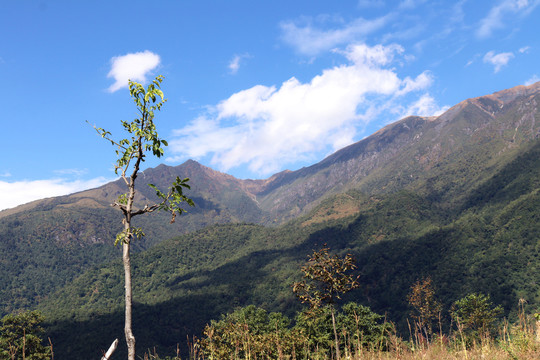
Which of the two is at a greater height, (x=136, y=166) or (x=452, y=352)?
(x=136, y=166)

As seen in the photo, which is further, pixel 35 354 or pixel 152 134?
pixel 35 354

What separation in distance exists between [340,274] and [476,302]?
271ft

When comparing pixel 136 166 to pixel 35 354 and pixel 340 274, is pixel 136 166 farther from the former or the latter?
pixel 35 354

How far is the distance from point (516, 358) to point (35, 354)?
74.9m

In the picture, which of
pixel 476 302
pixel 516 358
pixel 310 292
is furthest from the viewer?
pixel 476 302

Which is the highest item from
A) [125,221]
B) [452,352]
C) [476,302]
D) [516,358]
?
[125,221]

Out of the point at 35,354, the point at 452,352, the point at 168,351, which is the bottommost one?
the point at 168,351

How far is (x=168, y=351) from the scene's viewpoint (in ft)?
623

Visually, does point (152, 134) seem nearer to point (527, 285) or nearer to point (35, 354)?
point (35, 354)

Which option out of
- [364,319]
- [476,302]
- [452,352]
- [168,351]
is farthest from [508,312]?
[452,352]

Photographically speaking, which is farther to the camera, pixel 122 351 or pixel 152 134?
pixel 122 351

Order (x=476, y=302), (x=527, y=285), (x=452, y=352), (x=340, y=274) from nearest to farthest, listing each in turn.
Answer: (x=452, y=352), (x=340, y=274), (x=476, y=302), (x=527, y=285)

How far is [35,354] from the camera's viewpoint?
194ft

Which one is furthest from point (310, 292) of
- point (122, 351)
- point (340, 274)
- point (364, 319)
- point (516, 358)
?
point (122, 351)
